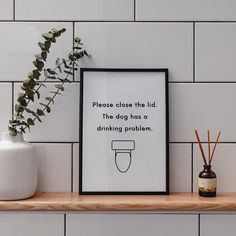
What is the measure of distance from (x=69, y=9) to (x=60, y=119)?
0.26m

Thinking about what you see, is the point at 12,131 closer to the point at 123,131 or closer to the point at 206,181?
the point at 123,131

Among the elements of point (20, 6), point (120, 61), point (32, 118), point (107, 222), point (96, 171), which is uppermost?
point (20, 6)

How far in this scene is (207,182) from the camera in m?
0.83

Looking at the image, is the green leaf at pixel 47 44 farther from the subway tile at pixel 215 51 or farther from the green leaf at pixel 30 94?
the subway tile at pixel 215 51

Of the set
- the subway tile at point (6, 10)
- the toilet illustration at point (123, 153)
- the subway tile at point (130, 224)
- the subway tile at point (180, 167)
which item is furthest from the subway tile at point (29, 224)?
the subway tile at point (6, 10)

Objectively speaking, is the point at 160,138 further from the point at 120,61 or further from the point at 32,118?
the point at 32,118

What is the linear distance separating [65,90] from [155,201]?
13.1 inches

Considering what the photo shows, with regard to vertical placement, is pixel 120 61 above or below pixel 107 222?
above

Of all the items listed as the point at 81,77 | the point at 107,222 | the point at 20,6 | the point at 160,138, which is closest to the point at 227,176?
the point at 160,138

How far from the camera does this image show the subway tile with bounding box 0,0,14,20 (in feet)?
2.90

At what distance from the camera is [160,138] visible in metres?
0.87

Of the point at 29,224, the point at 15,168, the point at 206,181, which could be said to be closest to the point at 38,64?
the point at 15,168

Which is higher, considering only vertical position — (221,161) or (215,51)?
(215,51)

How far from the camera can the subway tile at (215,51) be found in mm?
886
